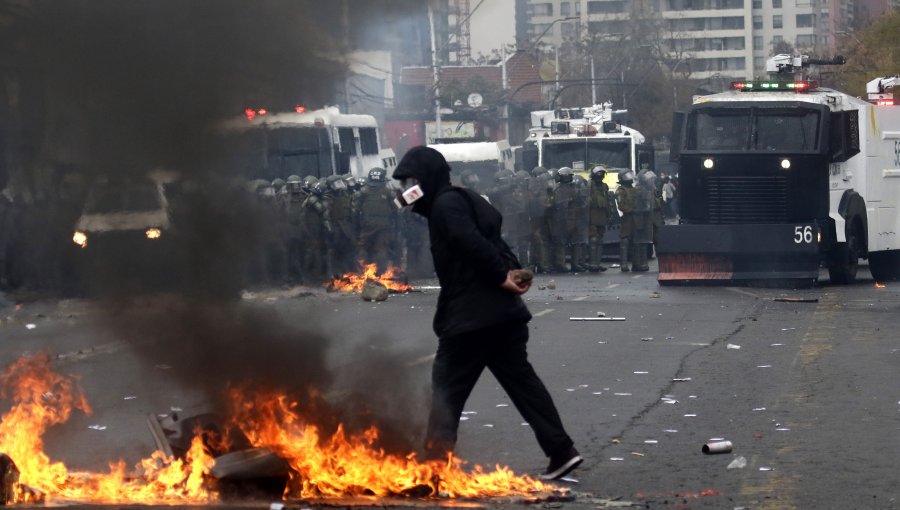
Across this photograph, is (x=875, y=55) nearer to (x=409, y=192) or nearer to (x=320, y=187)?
(x=320, y=187)

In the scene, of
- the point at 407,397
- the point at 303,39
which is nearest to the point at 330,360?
the point at 407,397

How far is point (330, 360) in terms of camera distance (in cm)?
791

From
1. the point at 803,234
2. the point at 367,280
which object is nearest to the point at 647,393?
the point at 803,234

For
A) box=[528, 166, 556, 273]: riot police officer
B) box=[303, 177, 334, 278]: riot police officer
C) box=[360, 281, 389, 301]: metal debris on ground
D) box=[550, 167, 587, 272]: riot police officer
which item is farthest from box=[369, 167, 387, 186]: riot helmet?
box=[360, 281, 389, 301]: metal debris on ground

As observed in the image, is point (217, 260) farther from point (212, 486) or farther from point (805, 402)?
point (805, 402)

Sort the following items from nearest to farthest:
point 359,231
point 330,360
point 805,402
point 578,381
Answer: point 330,360 < point 805,402 < point 578,381 < point 359,231

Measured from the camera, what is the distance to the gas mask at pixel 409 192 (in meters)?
6.77

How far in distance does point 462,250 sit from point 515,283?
29 cm

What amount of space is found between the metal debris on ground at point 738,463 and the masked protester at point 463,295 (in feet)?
3.74

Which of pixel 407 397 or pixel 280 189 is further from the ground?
pixel 280 189

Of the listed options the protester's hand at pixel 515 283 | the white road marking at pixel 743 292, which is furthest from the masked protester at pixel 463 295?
the white road marking at pixel 743 292

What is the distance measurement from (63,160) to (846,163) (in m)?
14.7

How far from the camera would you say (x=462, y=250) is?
6781 mm

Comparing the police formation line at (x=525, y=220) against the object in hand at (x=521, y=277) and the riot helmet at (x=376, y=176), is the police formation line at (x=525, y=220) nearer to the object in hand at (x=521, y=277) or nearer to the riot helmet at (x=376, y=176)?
the riot helmet at (x=376, y=176)
